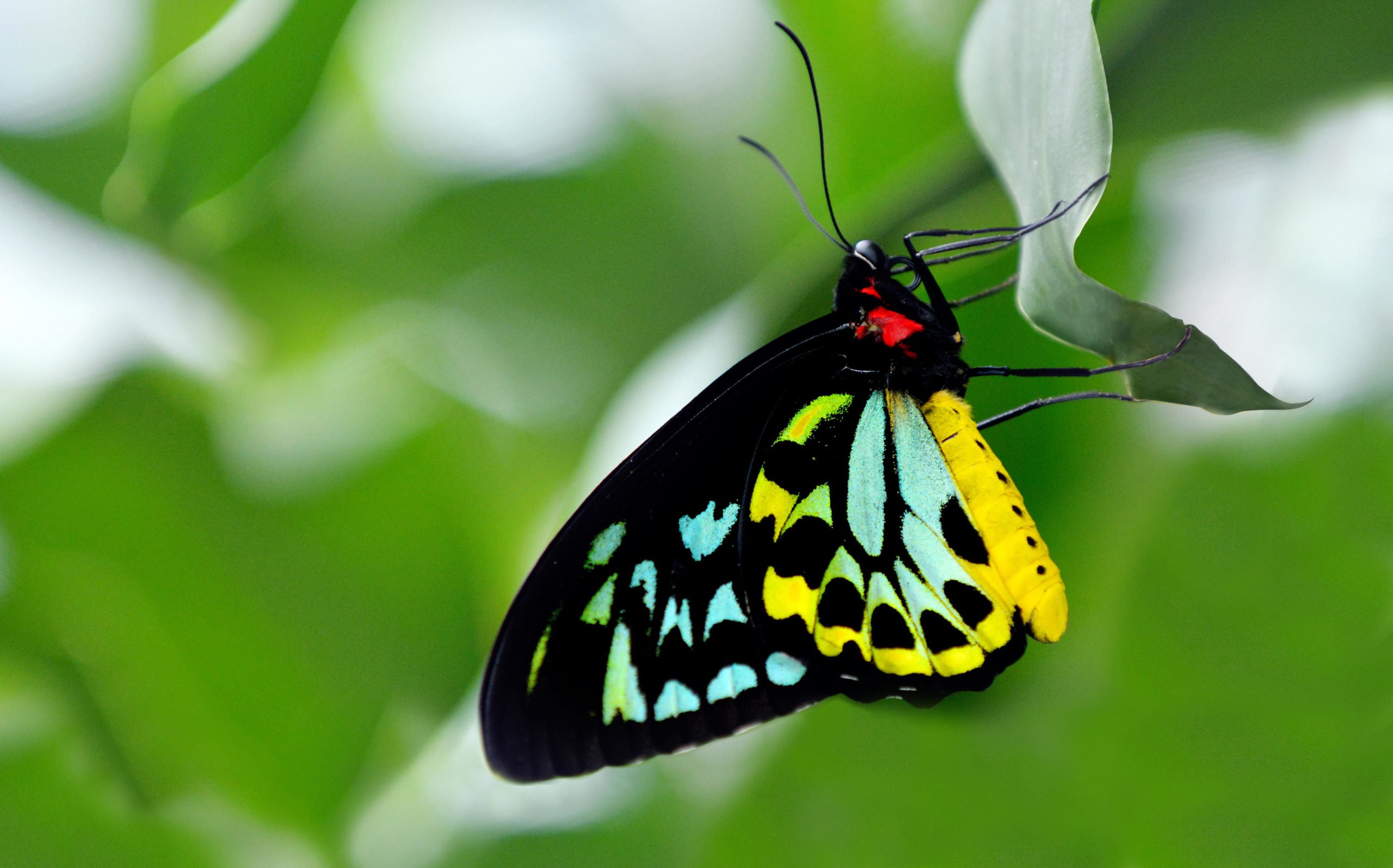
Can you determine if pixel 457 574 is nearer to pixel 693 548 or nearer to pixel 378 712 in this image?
pixel 378 712

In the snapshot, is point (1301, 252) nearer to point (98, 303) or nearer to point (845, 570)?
point (845, 570)

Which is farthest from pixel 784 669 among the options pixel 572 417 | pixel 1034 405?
pixel 572 417

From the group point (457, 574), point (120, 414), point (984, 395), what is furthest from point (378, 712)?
point (984, 395)

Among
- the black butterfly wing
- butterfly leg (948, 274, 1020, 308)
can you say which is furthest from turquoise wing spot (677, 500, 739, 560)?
butterfly leg (948, 274, 1020, 308)

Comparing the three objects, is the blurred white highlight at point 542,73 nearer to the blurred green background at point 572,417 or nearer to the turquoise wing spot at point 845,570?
the blurred green background at point 572,417

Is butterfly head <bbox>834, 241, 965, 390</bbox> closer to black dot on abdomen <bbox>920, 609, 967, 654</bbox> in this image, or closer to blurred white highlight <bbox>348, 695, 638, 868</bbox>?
black dot on abdomen <bbox>920, 609, 967, 654</bbox>

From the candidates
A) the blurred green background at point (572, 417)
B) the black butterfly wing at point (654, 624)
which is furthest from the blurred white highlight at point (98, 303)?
the black butterfly wing at point (654, 624)
